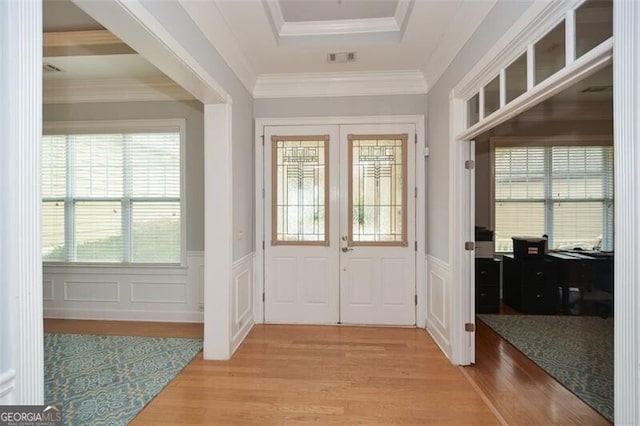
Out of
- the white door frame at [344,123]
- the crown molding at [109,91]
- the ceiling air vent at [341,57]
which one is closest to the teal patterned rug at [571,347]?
the white door frame at [344,123]

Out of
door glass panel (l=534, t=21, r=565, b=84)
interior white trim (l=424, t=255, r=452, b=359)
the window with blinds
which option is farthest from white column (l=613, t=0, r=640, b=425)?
the window with blinds

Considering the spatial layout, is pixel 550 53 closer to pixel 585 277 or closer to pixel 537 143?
pixel 585 277

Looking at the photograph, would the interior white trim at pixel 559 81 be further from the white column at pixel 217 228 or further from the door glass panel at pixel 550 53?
the white column at pixel 217 228

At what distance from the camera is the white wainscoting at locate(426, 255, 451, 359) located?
3135 mm

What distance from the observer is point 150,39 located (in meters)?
1.88

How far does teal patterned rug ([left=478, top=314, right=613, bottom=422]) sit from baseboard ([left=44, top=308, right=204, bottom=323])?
12.1 ft

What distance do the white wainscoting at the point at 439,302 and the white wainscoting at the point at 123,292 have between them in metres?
2.77

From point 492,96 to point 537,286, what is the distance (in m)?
3.14

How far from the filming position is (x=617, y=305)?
4.09 ft

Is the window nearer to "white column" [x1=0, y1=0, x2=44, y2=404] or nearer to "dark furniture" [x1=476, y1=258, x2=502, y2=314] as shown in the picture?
"white column" [x1=0, y1=0, x2=44, y2=404]

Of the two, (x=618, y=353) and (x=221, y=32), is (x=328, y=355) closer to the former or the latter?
(x=618, y=353)

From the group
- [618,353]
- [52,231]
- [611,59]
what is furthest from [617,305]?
[52,231]

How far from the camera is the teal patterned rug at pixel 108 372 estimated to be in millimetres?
2293

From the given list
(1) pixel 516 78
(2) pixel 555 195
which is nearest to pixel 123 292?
(1) pixel 516 78
